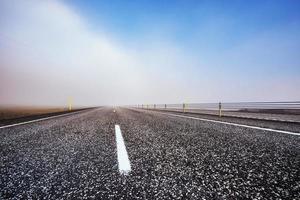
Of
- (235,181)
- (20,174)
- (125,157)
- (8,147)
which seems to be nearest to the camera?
(235,181)

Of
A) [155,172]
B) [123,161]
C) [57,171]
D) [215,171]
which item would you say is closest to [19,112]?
[57,171]

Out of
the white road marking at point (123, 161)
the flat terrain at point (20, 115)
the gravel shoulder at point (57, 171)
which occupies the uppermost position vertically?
the flat terrain at point (20, 115)

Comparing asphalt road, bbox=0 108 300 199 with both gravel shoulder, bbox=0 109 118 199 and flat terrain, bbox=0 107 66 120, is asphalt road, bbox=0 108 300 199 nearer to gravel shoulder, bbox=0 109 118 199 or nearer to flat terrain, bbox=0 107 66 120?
gravel shoulder, bbox=0 109 118 199

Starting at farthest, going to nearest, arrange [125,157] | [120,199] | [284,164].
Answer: [125,157]
[284,164]
[120,199]

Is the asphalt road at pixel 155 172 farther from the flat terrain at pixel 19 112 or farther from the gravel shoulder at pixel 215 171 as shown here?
the flat terrain at pixel 19 112

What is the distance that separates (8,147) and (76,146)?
1225 mm

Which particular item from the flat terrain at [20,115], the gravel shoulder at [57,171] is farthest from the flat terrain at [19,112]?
the gravel shoulder at [57,171]

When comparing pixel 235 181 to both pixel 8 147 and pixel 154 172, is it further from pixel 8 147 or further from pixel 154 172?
Answer: pixel 8 147

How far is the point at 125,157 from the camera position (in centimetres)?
293

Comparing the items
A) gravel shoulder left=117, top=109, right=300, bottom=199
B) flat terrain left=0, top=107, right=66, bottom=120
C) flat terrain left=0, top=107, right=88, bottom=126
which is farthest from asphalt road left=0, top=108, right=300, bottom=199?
flat terrain left=0, top=107, right=66, bottom=120

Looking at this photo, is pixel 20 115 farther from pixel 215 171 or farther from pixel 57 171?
pixel 215 171

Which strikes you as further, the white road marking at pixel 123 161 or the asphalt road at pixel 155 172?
the white road marking at pixel 123 161

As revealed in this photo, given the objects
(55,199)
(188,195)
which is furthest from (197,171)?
(55,199)

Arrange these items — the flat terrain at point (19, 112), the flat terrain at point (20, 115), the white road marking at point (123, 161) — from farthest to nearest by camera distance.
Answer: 1. the flat terrain at point (19, 112)
2. the flat terrain at point (20, 115)
3. the white road marking at point (123, 161)
